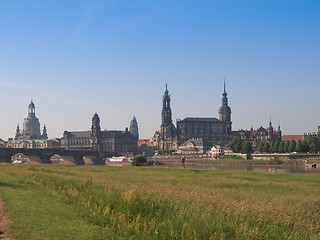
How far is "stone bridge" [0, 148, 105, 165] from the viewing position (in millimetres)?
120188

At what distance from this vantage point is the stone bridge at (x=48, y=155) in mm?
120188

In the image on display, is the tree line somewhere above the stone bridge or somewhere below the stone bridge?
above

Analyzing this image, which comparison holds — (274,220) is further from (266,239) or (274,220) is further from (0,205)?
(0,205)

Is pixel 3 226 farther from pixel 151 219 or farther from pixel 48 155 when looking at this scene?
pixel 48 155

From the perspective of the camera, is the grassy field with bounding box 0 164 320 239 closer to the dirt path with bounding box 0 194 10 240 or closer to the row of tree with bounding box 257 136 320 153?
the dirt path with bounding box 0 194 10 240

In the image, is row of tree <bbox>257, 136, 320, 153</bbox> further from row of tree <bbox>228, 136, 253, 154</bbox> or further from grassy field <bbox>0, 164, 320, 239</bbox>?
grassy field <bbox>0, 164, 320, 239</bbox>

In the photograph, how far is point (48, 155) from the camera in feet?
445

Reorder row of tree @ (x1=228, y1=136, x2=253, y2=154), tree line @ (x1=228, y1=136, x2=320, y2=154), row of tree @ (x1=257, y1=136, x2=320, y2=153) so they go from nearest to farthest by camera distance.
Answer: row of tree @ (x1=257, y1=136, x2=320, y2=153) < tree line @ (x1=228, y1=136, x2=320, y2=154) < row of tree @ (x1=228, y1=136, x2=253, y2=154)

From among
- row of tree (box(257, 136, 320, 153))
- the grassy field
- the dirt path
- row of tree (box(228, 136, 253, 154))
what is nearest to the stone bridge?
row of tree (box(228, 136, 253, 154))

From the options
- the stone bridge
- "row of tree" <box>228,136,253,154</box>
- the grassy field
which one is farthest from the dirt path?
"row of tree" <box>228,136,253,154</box>

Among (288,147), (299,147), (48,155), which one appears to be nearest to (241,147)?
(288,147)

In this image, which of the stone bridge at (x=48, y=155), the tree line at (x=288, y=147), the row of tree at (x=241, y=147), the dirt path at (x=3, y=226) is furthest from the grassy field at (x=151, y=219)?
the row of tree at (x=241, y=147)

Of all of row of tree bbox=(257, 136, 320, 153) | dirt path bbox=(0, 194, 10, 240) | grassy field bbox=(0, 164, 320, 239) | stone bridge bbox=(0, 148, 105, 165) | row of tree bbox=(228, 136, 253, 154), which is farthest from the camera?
row of tree bbox=(228, 136, 253, 154)

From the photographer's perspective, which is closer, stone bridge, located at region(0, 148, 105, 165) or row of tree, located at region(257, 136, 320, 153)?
stone bridge, located at region(0, 148, 105, 165)
